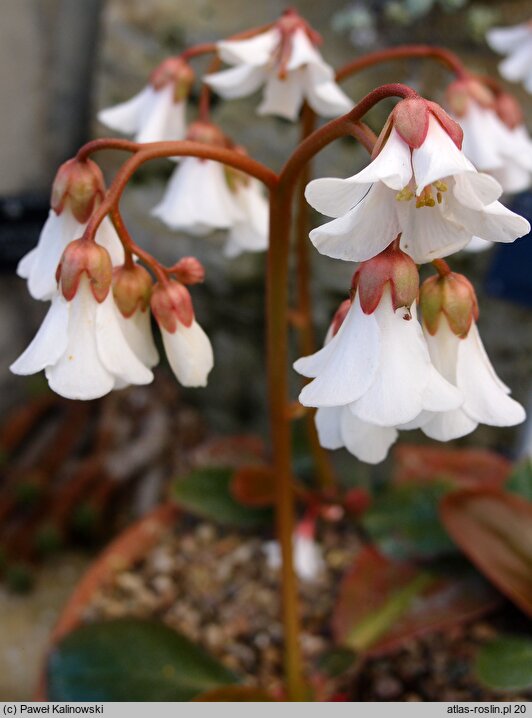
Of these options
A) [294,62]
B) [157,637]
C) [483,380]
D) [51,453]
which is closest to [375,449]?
[483,380]

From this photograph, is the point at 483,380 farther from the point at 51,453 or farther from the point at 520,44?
the point at 51,453

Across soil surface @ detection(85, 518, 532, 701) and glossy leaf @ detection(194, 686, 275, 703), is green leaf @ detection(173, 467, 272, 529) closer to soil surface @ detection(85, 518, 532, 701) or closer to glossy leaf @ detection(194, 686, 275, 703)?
soil surface @ detection(85, 518, 532, 701)

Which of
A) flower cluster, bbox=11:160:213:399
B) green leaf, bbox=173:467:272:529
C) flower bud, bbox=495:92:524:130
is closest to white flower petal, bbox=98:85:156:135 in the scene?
flower cluster, bbox=11:160:213:399

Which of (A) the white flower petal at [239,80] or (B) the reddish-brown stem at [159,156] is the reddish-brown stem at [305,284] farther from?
(B) the reddish-brown stem at [159,156]

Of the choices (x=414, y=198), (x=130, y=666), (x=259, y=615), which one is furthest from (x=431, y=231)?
(x=259, y=615)

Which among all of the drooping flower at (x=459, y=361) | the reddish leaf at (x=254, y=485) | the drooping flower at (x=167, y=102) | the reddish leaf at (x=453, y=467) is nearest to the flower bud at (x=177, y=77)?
the drooping flower at (x=167, y=102)

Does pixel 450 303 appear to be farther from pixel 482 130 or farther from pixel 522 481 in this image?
pixel 522 481
